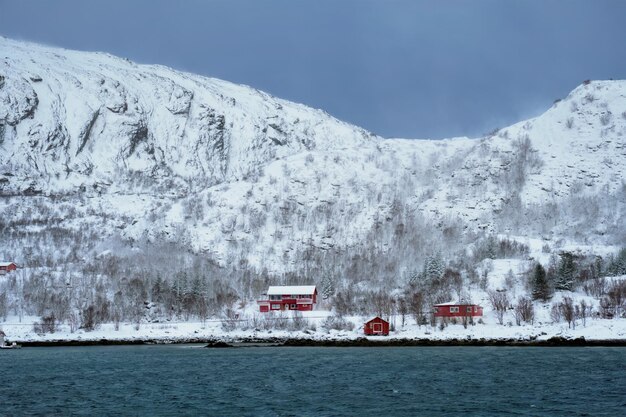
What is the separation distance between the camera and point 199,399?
40469mm

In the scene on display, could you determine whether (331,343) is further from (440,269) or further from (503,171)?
(503,171)

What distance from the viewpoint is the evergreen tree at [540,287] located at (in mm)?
101125

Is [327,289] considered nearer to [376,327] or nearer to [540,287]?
[376,327]

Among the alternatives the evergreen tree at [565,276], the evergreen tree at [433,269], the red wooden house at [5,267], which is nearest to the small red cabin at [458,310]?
the evergreen tree at [565,276]

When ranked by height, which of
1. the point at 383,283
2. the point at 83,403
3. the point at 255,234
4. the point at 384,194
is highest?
the point at 384,194

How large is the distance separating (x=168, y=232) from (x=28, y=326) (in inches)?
2865

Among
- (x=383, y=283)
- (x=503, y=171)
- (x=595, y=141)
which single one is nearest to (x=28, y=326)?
(x=383, y=283)

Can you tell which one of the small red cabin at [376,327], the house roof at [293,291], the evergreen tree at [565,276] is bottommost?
the small red cabin at [376,327]

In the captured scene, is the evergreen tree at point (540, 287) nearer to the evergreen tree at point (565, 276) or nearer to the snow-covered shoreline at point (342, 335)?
the evergreen tree at point (565, 276)

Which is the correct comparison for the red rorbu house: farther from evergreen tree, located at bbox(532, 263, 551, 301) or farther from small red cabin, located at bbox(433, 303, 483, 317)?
evergreen tree, located at bbox(532, 263, 551, 301)

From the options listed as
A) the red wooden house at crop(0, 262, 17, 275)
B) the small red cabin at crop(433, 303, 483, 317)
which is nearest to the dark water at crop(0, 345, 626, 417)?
the small red cabin at crop(433, 303, 483, 317)

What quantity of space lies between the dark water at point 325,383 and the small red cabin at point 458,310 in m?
22.7

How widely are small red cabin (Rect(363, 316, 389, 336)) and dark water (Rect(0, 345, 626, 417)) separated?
16.9 metres

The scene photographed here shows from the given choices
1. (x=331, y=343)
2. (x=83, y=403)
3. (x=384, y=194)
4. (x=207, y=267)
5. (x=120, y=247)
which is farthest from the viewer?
(x=384, y=194)
